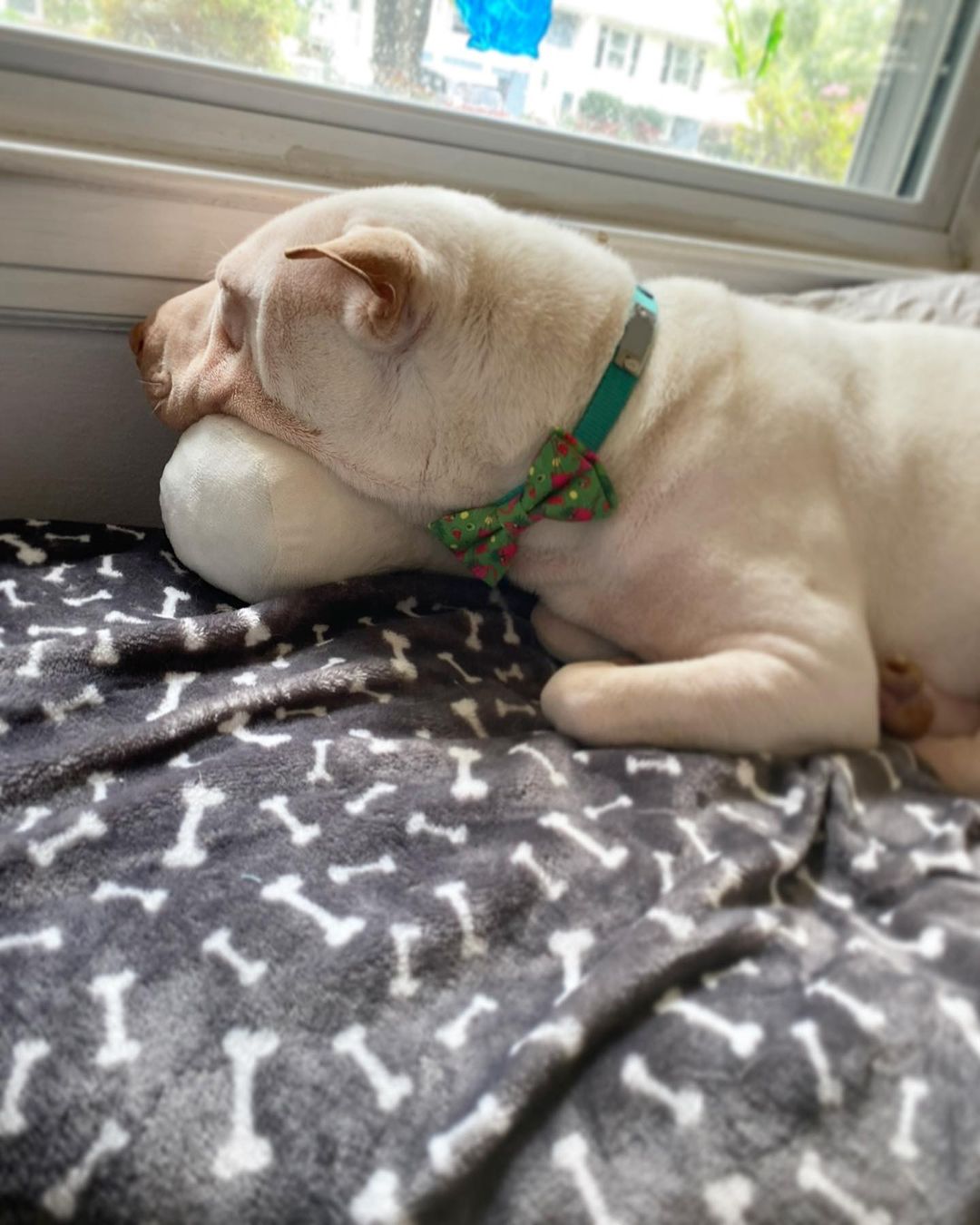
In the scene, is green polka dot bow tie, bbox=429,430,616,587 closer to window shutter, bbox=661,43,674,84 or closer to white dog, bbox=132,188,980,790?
white dog, bbox=132,188,980,790

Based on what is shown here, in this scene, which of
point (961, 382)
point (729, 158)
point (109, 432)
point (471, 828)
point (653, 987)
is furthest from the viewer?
point (729, 158)

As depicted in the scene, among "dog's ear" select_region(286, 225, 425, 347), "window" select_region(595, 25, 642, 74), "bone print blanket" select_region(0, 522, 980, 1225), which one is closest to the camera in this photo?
"bone print blanket" select_region(0, 522, 980, 1225)

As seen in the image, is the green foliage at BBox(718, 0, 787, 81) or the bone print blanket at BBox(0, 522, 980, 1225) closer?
the bone print blanket at BBox(0, 522, 980, 1225)

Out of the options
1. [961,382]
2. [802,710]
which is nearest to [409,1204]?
[802,710]

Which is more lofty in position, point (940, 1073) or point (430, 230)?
point (430, 230)

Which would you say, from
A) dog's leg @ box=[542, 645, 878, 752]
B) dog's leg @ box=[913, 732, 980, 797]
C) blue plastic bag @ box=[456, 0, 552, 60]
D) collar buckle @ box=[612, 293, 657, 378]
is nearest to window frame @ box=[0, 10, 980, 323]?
blue plastic bag @ box=[456, 0, 552, 60]

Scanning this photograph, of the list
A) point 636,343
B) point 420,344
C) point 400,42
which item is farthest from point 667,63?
point 420,344

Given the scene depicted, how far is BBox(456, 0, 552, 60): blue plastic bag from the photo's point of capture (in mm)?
1449

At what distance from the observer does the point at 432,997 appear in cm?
64

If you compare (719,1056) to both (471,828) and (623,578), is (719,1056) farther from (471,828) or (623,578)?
(623,578)

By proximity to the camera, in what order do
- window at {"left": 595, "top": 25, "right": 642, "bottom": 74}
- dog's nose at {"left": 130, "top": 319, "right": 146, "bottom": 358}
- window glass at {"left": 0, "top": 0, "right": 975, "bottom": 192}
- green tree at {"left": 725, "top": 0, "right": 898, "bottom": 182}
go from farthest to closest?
green tree at {"left": 725, "top": 0, "right": 898, "bottom": 182} → window at {"left": 595, "top": 25, "right": 642, "bottom": 74} → window glass at {"left": 0, "top": 0, "right": 975, "bottom": 192} → dog's nose at {"left": 130, "top": 319, "right": 146, "bottom": 358}

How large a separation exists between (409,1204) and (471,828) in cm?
31

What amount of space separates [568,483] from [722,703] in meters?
0.27

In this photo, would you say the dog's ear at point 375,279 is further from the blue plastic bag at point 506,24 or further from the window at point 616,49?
the window at point 616,49
